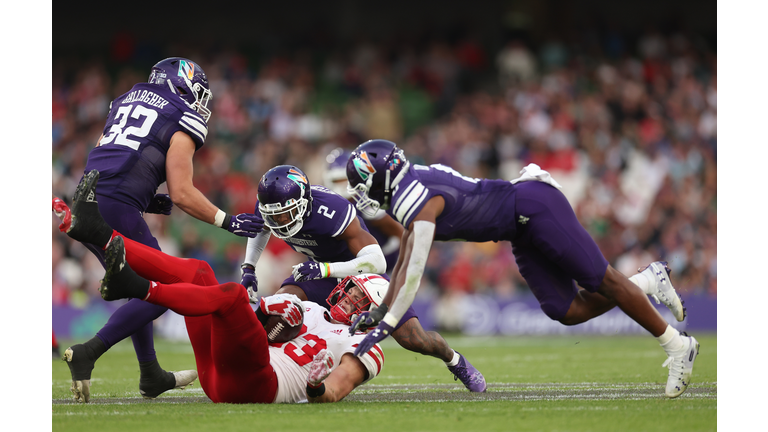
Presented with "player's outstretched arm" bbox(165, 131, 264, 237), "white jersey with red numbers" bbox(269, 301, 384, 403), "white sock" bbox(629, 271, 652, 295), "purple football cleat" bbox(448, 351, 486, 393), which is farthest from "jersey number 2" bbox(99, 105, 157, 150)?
"white sock" bbox(629, 271, 652, 295)

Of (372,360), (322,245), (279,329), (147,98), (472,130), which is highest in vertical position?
(472,130)

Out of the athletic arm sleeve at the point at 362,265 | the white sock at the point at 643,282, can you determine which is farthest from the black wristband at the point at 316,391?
the white sock at the point at 643,282

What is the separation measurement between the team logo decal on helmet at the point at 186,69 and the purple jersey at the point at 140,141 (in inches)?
6.6

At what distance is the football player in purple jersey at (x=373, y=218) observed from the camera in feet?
19.6

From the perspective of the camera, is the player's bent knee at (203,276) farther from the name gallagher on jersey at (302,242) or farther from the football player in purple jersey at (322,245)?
the name gallagher on jersey at (302,242)

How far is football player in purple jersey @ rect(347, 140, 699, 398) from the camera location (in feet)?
13.1

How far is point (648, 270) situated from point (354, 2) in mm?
13203

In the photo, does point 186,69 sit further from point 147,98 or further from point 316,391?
point 316,391

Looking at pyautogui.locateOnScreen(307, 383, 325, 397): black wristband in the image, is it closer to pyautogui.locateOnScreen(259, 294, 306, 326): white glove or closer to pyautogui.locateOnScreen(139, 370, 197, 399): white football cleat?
pyautogui.locateOnScreen(259, 294, 306, 326): white glove

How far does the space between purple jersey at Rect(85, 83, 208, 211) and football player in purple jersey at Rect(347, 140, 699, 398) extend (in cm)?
120

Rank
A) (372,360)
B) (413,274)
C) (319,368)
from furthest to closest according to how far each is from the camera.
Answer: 1. (372,360)
2. (413,274)
3. (319,368)

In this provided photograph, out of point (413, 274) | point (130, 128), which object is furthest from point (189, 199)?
point (413, 274)

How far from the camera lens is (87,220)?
3.55 meters

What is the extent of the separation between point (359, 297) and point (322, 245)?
568 mm
